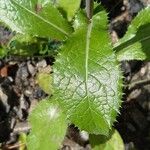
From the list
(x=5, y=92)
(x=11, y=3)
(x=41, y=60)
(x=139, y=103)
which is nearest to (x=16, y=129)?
(x=5, y=92)

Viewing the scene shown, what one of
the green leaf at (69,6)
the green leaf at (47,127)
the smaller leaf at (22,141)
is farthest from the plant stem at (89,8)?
→ the smaller leaf at (22,141)

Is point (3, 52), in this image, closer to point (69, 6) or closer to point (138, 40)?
point (69, 6)

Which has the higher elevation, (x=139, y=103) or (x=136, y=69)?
(x=136, y=69)

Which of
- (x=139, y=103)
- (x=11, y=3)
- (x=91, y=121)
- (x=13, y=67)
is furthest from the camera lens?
(x=13, y=67)

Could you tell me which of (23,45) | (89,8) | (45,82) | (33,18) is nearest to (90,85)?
(89,8)

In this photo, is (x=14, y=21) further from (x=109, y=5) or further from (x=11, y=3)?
(x=109, y=5)

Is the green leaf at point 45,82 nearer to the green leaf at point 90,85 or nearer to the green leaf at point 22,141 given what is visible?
the green leaf at point 22,141

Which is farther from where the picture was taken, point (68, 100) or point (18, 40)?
point (18, 40)

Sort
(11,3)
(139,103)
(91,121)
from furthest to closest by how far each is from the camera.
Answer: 1. (139,103)
2. (11,3)
3. (91,121)
